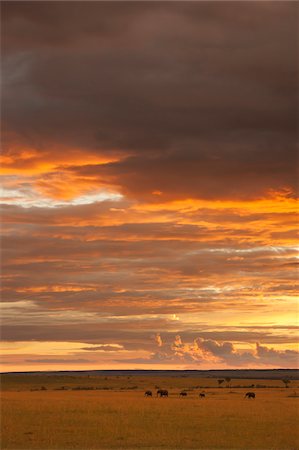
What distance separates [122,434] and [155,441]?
11.6 feet

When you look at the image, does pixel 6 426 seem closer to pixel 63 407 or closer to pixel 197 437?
pixel 197 437

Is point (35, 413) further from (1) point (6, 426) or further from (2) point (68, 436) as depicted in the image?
(2) point (68, 436)

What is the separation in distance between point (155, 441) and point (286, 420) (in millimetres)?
15016

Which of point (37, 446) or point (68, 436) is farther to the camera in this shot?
point (68, 436)

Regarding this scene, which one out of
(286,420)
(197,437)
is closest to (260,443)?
(197,437)

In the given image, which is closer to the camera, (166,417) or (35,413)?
(166,417)

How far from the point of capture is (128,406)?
5919cm

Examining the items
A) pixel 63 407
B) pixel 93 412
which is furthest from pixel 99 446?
pixel 63 407

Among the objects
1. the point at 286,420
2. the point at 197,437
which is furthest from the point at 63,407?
the point at 197,437

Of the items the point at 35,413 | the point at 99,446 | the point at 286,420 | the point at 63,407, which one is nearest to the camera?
the point at 99,446

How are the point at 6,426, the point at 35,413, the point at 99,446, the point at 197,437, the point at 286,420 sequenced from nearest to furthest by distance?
1. the point at 99,446
2. the point at 197,437
3. the point at 6,426
4. the point at 286,420
5. the point at 35,413

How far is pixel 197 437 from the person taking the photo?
3562cm

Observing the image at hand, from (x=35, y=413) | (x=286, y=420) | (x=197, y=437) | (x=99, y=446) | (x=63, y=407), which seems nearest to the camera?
(x=99, y=446)

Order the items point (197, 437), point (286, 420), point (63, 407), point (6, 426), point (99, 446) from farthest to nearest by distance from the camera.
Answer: point (63, 407), point (286, 420), point (6, 426), point (197, 437), point (99, 446)
